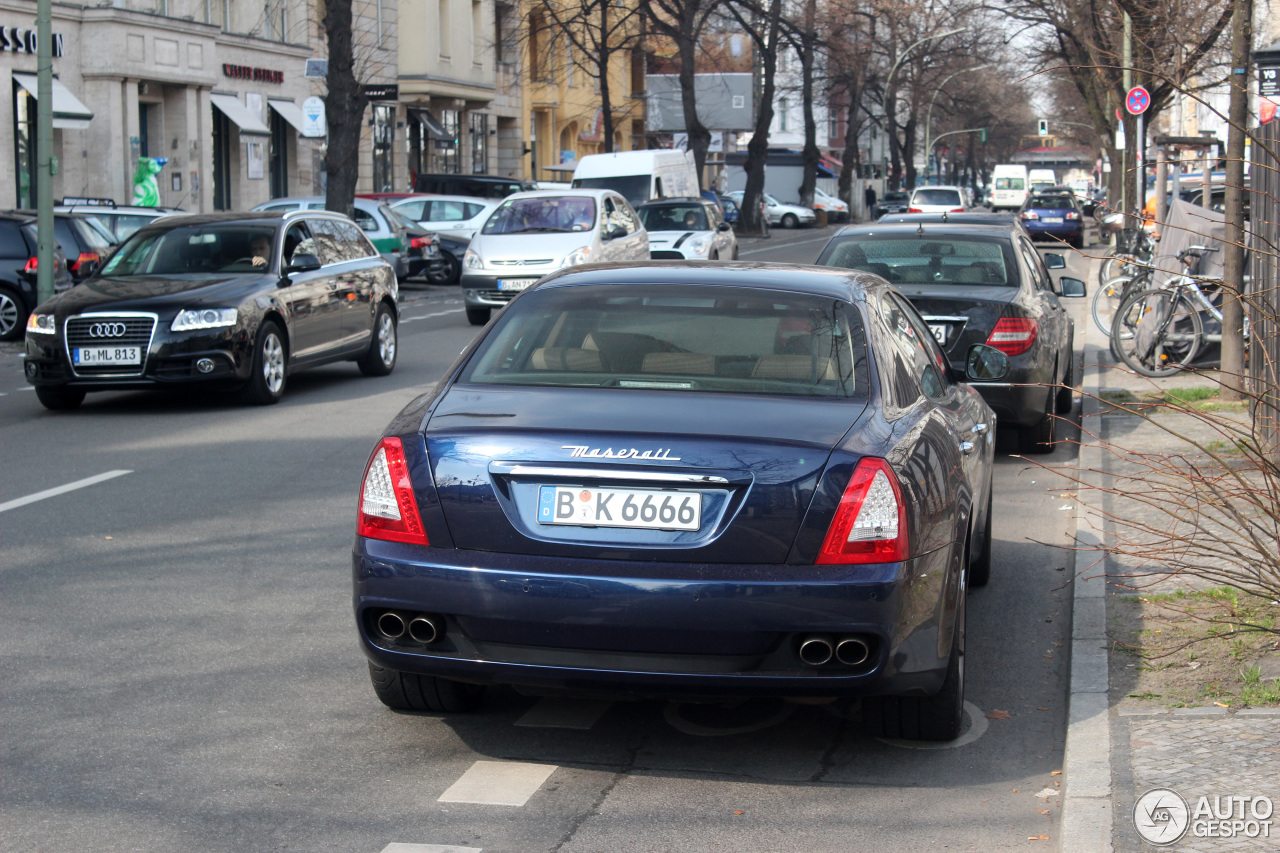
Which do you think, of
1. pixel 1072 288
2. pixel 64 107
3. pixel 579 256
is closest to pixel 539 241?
Answer: pixel 579 256

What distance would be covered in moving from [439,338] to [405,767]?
14.8 meters

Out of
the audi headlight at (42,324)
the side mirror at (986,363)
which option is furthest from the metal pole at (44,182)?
the side mirror at (986,363)

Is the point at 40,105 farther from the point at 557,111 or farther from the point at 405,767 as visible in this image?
the point at 557,111

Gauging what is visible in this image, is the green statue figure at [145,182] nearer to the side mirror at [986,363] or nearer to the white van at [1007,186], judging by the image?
the side mirror at [986,363]

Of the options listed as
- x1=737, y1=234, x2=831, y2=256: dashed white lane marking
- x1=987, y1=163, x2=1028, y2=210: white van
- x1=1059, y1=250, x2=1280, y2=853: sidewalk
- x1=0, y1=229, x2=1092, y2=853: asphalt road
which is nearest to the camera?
x1=1059, y1=250, x2=1280, y2=853: sidewalk

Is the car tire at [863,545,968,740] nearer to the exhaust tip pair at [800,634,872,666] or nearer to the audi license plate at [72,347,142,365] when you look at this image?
the exhaust tip pair at [800,634,872,666]

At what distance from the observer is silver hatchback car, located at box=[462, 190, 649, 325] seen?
67.5ft

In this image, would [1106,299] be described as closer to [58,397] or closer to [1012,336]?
[1012,336]

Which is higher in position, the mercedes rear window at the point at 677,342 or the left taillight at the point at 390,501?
the mercedes rear window at the point at 677,342

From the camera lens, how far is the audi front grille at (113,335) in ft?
39.3

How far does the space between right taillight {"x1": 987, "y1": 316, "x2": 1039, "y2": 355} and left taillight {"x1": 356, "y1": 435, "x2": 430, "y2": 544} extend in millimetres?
6089

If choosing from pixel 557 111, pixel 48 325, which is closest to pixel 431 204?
pixel 48 325

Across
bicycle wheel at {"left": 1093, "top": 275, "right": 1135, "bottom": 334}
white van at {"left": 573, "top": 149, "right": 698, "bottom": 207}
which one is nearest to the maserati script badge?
bicycle wheel at {"left": 1093, "top": 275, "right": 1135, "bottom": 334}

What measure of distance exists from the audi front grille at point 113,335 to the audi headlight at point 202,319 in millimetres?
187
